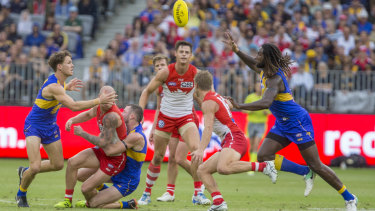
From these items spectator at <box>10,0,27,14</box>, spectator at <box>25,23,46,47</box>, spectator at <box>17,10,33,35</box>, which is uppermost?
spectator at <box>10,0,27,14</box>

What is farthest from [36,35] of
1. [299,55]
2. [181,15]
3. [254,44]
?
[181,15]

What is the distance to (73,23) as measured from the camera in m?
23.3

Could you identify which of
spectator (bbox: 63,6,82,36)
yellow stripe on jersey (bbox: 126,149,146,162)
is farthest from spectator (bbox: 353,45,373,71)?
yellow stripe on jersey (bbox: 126,149,146,162)

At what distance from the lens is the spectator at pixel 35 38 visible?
22438 mm

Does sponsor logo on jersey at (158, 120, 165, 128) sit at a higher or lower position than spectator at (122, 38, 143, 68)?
lower

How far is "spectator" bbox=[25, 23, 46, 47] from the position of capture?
2244 cm

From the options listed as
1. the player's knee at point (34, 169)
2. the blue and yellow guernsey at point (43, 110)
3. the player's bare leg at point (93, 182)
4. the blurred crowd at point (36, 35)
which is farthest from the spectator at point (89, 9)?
the player's bare leg at point (93, 182)

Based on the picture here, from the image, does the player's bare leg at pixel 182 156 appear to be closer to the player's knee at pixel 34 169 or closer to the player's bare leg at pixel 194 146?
the player's bare leg at pixel 194 146

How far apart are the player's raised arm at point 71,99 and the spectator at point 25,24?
13.7 m

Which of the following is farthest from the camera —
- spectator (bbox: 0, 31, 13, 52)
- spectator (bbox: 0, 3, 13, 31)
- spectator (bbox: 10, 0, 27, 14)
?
spectator (bbox: 10, 0, 27, 14)

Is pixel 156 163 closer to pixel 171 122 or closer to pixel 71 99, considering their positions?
pixel 171 122

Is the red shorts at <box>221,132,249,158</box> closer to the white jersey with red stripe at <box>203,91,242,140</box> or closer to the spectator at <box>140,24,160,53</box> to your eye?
the white jersey with red stripe at <box>203,91,242,140</box>

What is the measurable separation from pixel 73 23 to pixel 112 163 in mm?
13928

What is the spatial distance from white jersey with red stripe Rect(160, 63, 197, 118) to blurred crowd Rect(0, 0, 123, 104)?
27.4ft
